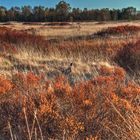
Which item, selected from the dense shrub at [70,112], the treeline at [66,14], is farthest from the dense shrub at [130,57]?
the treeline at [66,14]

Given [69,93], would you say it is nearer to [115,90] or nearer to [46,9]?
[115,90]

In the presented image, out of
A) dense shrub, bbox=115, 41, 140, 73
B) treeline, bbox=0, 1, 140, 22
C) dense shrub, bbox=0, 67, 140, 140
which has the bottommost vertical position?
treeline, bbox=0, 1, 140, 22

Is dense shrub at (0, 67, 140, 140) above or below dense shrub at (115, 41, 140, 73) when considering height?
above

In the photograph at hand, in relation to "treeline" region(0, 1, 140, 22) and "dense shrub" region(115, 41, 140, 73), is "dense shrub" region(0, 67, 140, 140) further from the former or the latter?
"treeline" region(0, 1, 140, 22)

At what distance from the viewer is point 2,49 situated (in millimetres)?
14820

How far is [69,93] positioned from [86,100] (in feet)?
1.95

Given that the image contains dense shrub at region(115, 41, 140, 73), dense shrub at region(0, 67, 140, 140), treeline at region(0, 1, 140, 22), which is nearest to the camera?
dense shrub at region(0, 67, 140, 140)

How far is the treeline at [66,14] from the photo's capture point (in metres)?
78.0

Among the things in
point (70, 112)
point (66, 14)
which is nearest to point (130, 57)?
point (70, 112)

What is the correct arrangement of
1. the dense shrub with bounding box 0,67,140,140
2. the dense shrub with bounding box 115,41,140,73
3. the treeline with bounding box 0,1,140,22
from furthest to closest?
1. the treeline with bounding box 0,1,140,22
2. the dense shrub with bounding box 115,41,140,73
3. the dense shrub with bounding box 0,67,140,140

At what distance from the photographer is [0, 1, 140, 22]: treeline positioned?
78.0 m

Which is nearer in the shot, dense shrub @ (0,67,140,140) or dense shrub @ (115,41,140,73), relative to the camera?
dense shrub @ (0,67,140,140)

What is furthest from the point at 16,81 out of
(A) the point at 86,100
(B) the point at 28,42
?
(B) the point at 28,42

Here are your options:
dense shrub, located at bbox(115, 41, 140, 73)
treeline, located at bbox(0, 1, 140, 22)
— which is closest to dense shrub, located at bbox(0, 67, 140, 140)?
dense shrub, located at bbox(115, 41, 140, 73)
